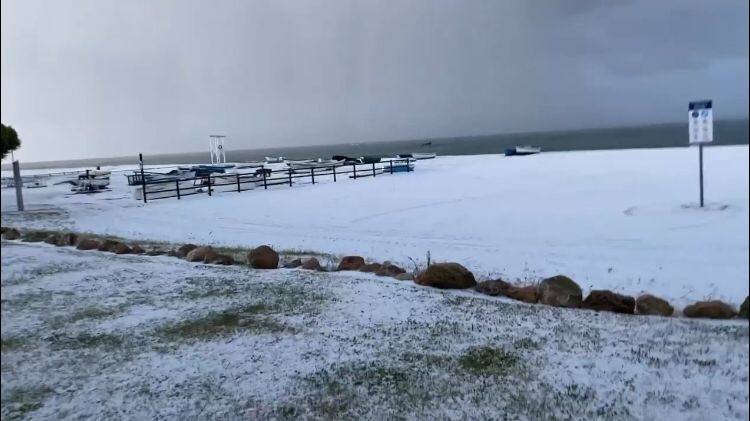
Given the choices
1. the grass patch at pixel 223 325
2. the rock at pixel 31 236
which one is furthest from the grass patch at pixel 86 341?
the rock at pixel 31 236

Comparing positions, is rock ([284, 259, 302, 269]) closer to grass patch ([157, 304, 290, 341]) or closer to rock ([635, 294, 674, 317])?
grass patch ([157, 304, 290, 341])

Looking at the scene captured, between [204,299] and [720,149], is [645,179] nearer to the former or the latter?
[720,149]

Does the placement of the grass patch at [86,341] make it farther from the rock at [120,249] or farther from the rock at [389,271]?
the rock at [120,249]

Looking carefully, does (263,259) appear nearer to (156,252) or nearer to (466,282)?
(156,252)

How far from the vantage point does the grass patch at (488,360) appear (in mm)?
3967

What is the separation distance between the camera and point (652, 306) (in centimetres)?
408

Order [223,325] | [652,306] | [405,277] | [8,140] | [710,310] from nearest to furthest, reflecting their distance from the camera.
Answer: [8,140] → [710,310] → [652,306] → [223,325] → [405,277]

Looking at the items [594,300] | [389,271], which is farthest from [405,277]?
[594,300]

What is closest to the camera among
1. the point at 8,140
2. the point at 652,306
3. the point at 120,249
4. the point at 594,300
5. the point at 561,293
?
the point at 8,140

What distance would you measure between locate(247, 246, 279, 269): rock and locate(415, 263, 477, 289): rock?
2.24 meters

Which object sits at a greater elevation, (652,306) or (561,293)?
(652,306)

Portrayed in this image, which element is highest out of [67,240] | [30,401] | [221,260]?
[67,240]

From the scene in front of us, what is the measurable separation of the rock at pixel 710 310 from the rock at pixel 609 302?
3.71 feet

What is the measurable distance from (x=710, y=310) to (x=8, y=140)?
338 centimetres
